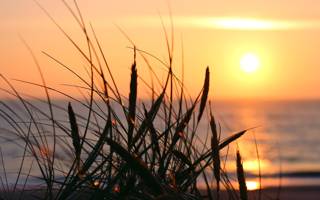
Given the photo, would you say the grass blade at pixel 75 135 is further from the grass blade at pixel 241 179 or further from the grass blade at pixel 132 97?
the grass blade at pixel 241 179

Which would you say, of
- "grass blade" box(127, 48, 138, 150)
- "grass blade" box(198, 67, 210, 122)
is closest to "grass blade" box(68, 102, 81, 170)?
"grass blade" box(127, 48, 138, 150)

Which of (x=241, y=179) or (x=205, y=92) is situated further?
(x=205, y=92)

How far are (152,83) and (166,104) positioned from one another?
0.28ft

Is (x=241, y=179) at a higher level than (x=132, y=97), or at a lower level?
lower

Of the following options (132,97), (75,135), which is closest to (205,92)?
(132,97)

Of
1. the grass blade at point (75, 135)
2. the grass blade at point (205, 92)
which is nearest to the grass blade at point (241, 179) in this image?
the grass blade at point (205, 92)

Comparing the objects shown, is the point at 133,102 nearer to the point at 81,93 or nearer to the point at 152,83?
the point at 152,83

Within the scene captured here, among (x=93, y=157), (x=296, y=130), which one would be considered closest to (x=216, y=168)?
(x=93, y=157)

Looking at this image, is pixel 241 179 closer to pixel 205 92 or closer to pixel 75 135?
pixel 205 92

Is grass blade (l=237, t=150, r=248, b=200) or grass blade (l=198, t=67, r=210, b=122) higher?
grass blade (l=198, t=67, r=210, b=122)

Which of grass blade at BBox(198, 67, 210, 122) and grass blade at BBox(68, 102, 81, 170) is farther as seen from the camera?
grass blade at BBox(198, 67, 210, 122)

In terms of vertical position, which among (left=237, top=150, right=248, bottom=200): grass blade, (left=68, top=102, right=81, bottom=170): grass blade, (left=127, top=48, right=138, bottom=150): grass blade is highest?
(left=127, top=48, right=138, bottom=150): grass blade

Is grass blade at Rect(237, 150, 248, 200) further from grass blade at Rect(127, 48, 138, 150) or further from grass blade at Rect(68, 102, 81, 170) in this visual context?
grass blade at Rect(68, 102, 81, 170)

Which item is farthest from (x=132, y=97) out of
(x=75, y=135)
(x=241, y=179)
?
→ (x=241, y=179)
